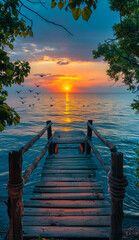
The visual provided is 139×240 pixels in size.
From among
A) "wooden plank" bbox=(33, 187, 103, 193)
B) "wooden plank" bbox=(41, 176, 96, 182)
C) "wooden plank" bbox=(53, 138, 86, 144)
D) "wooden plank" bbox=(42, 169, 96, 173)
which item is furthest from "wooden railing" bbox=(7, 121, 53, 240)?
"wooden plank" bbox=(53, 138, 86, 144)

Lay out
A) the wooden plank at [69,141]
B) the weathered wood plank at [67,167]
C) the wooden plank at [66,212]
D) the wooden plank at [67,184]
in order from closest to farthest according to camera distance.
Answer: the wooden plank at [66,212] → the wooden plank at [67,184] → the weathered wood plank at [67,167] → the wooden plank at [69,141]

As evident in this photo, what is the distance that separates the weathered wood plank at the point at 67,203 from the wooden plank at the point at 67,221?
342 millimetres

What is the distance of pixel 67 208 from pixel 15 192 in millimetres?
1816

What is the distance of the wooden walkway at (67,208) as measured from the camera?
2.52m

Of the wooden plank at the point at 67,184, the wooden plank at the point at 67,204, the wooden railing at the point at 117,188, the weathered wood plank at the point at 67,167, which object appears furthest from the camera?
the weathered wood plank at the point at 67,167

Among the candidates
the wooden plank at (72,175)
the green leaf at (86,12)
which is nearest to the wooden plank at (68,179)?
the wooden plank at (72,175)

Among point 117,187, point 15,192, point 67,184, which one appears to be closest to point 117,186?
point 117,187

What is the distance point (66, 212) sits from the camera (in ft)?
9.88

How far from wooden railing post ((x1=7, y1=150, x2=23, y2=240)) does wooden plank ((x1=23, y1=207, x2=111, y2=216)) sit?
3.52 feet

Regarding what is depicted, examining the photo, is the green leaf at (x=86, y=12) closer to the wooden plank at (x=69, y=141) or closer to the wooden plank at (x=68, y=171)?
the wooden plank at (x=68, y=171)

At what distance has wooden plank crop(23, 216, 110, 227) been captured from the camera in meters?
2.68

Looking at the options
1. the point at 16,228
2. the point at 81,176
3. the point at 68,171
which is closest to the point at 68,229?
the point at 16,228

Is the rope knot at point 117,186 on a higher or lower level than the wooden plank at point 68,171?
higher

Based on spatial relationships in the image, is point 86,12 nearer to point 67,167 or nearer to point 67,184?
point 67,184
